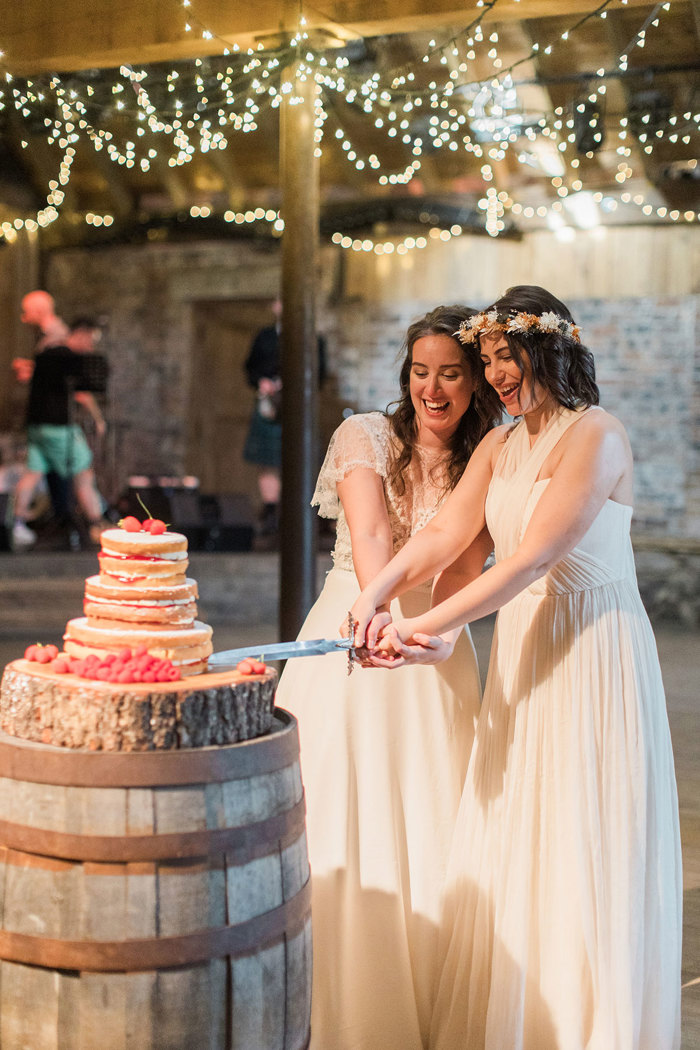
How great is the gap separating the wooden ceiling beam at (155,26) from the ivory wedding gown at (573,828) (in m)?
3.37

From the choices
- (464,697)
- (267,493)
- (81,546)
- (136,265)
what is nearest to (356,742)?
(464,697)

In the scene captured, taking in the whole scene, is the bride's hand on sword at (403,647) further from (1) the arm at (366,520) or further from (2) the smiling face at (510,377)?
(2) the smiling face at (510,377)

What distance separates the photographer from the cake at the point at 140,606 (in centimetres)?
172

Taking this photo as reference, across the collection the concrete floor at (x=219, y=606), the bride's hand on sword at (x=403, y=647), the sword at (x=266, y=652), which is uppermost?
the sword at (x=266, y=652)

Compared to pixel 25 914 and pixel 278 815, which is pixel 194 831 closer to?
pixel 278 815

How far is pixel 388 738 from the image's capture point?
2436mm

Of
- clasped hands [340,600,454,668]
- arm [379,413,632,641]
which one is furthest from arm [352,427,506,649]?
arm [379,413,632,641]

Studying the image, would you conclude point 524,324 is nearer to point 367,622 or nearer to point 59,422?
point 367,622

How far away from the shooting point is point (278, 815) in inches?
65.1

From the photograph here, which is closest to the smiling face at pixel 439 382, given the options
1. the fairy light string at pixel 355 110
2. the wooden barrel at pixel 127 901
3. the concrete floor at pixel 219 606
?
the wooden barrel at pixel 127 901

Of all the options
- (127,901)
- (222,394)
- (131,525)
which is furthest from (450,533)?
(222,394)

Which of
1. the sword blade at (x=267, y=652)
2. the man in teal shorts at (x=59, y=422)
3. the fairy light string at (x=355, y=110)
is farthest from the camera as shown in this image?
the man in teal shorts at (x=59, y=422)

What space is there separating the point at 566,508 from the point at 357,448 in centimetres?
63

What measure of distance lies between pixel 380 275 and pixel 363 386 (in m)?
1.09
